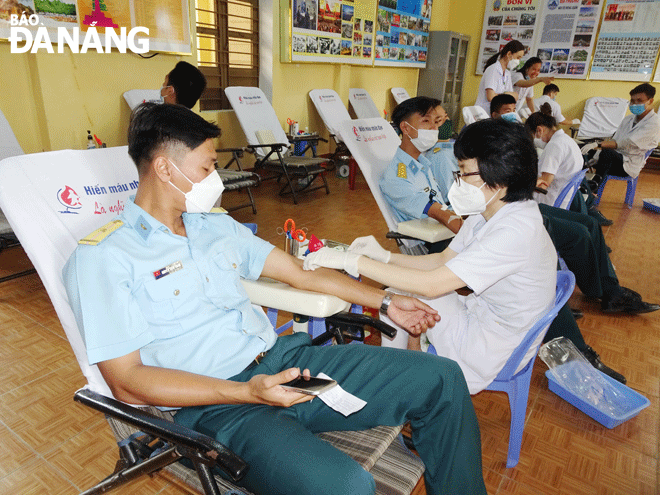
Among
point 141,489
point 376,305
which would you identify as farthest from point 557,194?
point 141,489

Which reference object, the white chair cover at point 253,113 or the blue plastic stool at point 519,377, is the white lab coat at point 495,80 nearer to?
the white chair cover at point 253,113

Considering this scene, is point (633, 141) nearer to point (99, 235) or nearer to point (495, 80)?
point (495, 80)

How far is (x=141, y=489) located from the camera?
1.56 m

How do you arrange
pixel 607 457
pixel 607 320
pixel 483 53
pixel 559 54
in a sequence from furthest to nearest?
pixel 483 53 → pixel 559 54 → pixel 607 320 → pixel 607 457

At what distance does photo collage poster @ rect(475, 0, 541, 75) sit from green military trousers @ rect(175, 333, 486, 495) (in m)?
8.79

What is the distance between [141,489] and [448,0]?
32.1ft

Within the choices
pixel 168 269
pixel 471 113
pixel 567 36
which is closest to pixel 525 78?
pixel 471 113

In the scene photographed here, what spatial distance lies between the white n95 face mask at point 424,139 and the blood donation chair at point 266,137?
7.09 feet

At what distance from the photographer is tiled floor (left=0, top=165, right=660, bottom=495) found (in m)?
1.62

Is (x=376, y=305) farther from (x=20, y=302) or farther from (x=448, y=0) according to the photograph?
(x=448, y=0)

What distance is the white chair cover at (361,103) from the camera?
679cm

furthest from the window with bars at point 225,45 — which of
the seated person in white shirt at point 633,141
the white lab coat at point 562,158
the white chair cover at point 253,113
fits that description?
the seated person in white shirt at point 633,141

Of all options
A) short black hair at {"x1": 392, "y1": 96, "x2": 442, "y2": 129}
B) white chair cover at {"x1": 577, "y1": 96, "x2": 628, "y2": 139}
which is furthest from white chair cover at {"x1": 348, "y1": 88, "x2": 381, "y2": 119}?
short black hair at {"x1": 392, "y1": 96, "x2": 442, "y2": 129}

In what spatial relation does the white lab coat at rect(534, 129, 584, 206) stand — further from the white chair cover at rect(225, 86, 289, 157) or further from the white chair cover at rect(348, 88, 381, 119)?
the white chair cover at rect(348, 88, 381, 119)
